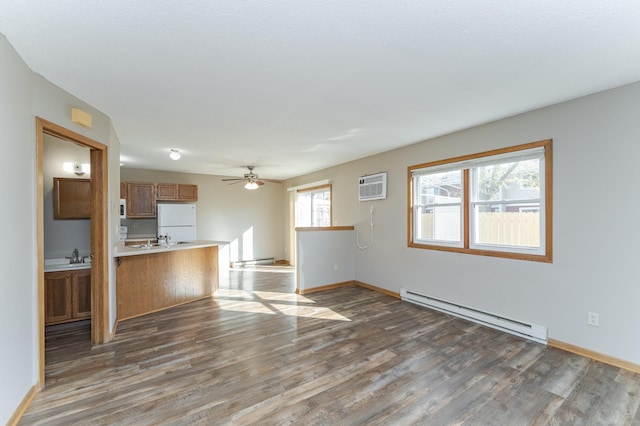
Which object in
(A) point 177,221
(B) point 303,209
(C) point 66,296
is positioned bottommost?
(C) point 66,296

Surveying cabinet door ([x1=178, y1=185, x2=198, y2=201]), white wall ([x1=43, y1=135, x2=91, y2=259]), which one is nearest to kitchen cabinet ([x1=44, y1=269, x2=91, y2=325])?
white wall ([x1=43, y1=135, x2=91, y2=259])

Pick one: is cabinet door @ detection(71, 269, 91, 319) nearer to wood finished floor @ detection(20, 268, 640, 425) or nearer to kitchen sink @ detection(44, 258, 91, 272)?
kitchen sink @ detection(44, 258, 91, 272)

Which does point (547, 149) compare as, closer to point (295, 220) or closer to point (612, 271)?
point (612, 271)

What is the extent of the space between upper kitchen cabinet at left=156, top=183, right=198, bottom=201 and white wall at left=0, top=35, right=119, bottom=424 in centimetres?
426

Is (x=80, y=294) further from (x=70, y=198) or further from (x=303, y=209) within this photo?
(x=303, y=209)

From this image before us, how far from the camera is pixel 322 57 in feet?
6.74

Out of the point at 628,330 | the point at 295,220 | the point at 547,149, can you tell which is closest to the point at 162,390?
the point at 628,330

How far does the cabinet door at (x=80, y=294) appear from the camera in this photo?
12.0 feet

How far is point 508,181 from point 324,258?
3.21m

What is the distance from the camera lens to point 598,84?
255 cm

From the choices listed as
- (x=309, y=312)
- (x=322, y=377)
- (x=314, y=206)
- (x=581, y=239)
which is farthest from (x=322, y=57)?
(x=314, y=206)

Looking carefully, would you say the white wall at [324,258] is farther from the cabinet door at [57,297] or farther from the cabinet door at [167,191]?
the cabinet door at [167,191]

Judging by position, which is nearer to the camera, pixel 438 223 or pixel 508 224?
pixel 508 224

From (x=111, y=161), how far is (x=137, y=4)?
2.50m
